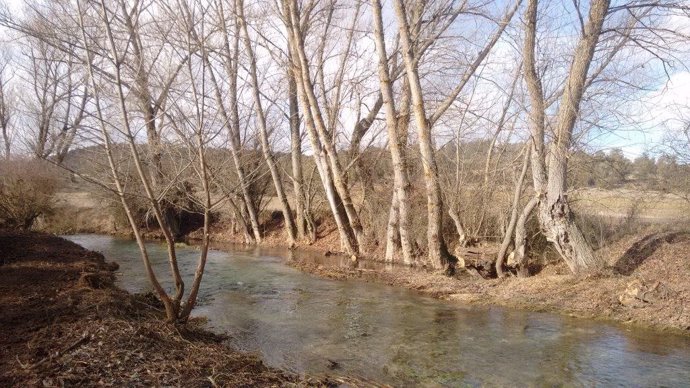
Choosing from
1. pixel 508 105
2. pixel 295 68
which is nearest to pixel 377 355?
pixel 508 105

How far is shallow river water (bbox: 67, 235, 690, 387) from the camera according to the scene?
6.39m

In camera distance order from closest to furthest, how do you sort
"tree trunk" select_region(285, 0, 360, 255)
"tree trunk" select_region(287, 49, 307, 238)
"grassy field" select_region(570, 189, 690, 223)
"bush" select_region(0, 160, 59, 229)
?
1. "grassy field" select_region(570, 189, 690, 223)
2. "tree trunk" select_region(285, 0, 360, 255)
3. "bush" select_region(0, 160, 59, 229)
4. "tree trunk" select_region(287, 49, 307, 238)

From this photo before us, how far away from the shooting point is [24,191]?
20094 mm

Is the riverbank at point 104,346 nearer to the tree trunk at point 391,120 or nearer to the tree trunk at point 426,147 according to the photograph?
the tree trunk at point 426,147

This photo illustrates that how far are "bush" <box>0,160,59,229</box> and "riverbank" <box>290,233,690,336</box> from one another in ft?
45.5

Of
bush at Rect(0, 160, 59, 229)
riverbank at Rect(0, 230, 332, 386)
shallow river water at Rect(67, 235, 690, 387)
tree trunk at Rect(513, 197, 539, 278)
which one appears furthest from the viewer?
bush at Rect(0, 160, 59, 229)

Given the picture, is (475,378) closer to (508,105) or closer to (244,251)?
(508,105)

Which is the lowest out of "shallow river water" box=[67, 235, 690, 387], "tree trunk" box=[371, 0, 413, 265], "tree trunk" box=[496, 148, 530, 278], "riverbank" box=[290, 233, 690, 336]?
"shallow river water" box=[67, 235, 690, 387]

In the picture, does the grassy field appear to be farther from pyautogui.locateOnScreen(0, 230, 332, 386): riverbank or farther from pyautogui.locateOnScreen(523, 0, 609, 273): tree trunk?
pyautogui.locateOnScreen(0, 230, 332, 386): riverbank

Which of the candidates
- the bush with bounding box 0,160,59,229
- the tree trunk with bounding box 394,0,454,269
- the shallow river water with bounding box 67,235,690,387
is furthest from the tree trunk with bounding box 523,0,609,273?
the bush with bounding box 0,160,59,229

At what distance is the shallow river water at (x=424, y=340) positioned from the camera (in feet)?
21.0

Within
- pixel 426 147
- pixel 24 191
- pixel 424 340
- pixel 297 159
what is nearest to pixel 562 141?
pixel 426 147

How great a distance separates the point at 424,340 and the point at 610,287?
4.54m

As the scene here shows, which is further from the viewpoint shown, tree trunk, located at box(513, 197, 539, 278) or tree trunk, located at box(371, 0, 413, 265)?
tree trunk, located at box(371, 0, 413, 265)
